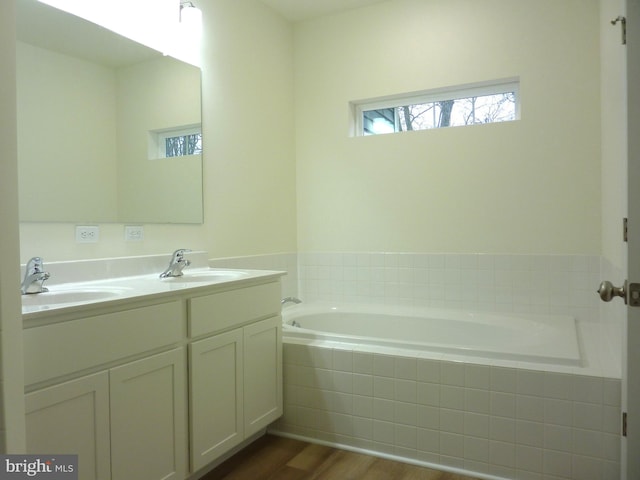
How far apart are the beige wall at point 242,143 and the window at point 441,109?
0.64m

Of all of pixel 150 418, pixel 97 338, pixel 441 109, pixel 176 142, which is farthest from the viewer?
pixel 441 109

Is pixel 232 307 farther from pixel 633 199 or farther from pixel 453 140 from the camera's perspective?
pixel 453 140

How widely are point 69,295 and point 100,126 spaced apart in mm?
819

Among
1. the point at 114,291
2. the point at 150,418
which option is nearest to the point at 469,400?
the point at 150,418

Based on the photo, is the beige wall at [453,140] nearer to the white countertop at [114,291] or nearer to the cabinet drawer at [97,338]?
the white countertop at [114,291]

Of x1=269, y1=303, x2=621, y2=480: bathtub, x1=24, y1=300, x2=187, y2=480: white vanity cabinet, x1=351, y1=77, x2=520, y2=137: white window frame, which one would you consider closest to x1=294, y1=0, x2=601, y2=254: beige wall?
x1=351, y1=77, x2=520, y2=137: white window frame

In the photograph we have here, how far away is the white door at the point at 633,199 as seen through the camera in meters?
1.31

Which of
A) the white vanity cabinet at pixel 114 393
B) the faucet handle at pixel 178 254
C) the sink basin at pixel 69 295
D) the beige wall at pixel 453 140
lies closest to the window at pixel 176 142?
the faucet handle at pixel 178 254

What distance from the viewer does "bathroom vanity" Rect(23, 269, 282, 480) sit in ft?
4.30

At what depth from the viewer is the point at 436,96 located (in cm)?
314

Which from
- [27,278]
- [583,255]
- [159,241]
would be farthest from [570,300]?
[27,278]

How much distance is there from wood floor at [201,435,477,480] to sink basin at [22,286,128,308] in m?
0.94

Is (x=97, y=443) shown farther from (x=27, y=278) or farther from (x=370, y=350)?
(x=370, y=350)

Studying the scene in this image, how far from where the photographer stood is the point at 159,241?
240 cm
